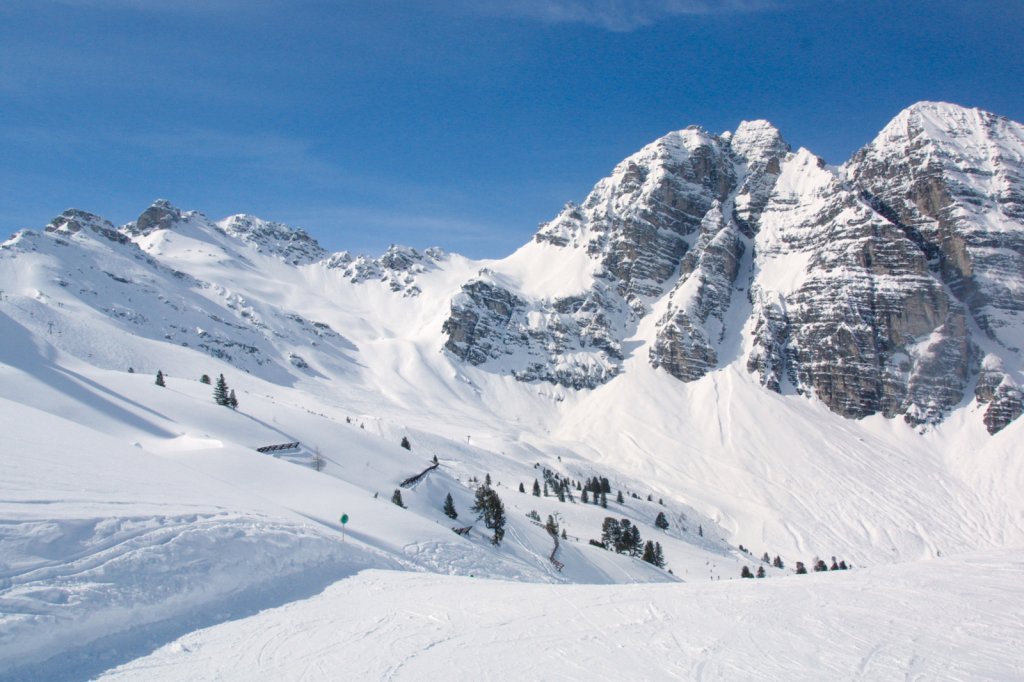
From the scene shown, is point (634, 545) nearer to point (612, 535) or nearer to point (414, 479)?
point (612, 535)

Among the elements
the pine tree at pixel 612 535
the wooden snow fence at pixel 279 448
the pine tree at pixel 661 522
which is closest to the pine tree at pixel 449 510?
the wooden snow fence at pixel 279 448

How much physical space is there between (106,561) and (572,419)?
166m

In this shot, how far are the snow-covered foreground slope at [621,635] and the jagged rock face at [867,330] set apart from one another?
17239 cm

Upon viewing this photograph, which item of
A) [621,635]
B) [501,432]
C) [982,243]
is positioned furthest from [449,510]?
[982,243]

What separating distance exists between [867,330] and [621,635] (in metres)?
191

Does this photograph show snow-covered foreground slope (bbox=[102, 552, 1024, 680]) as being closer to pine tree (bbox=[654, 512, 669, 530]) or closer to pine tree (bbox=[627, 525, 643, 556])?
pine tree (bbox=[627, 525, 643, 556])

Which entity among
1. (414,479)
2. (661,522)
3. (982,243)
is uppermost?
(982,243)

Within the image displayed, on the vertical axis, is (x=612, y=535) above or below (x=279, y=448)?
below

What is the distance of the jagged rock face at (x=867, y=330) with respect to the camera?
6521 inches

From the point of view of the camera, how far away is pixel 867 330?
174000 millimetres

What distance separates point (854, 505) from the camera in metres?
119

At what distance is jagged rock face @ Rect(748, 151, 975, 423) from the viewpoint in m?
166

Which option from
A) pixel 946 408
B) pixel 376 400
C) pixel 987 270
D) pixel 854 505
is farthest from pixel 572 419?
pixel 987 270

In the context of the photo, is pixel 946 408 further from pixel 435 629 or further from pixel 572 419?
pixel 435 629
